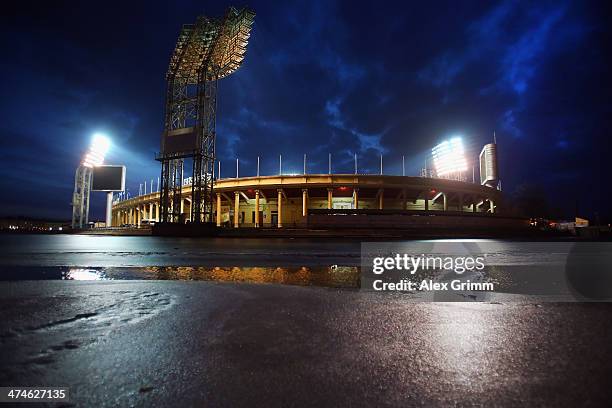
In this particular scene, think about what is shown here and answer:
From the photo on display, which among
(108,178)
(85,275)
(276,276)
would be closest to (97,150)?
(108,178)

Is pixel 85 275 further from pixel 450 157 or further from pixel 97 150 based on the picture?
pixel 450 157

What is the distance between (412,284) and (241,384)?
2976 millimetres

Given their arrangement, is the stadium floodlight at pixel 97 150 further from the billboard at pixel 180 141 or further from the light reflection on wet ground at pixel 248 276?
the light reflection on wet ground at pixel 248 276

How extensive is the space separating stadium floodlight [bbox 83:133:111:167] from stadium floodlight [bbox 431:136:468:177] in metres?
59.7

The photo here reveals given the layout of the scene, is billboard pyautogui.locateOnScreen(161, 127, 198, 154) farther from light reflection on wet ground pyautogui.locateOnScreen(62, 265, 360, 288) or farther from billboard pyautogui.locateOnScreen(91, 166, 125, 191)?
light reflection on wet ground pyautogui.locateOnScreen(62, 265, 360, 288)

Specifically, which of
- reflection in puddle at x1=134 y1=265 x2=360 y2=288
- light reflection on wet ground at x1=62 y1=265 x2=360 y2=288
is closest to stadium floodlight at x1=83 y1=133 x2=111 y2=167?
light reflection on wet ground at x1=62 y1=265 x2=360 y2=288

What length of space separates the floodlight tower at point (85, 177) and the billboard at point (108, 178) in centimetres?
160

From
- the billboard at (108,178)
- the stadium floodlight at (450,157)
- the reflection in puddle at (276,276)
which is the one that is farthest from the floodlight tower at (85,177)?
the stadium floodlight at (450,157)

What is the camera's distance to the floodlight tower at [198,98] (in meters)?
33.3

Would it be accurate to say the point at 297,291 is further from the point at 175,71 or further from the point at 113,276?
the point at 175,71

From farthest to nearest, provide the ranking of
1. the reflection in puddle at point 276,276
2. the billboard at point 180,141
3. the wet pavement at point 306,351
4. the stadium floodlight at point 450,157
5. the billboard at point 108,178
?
the stadium floodlight at point 450,157 < the billboard at point 108,178 < the billboard at point 180,141 < the reflection in puddle at point 276,276 < the wet pavement at point 306,351

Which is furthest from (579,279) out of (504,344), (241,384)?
(241,384)

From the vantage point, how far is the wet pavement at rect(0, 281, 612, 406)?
1.19 m

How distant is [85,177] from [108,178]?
4.81 meters
